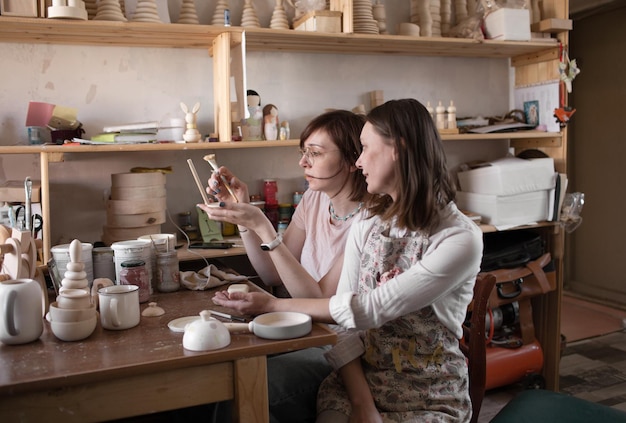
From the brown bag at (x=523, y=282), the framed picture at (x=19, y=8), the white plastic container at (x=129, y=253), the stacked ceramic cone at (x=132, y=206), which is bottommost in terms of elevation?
the brown bag at (x=523, y=282)

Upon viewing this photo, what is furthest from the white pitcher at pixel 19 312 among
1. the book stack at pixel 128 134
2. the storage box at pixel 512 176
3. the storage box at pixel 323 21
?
the storage box at pixel 512 176

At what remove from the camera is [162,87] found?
2.76 metres

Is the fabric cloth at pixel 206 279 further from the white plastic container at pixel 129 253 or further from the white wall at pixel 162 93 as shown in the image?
the white wall at pixel 162 93

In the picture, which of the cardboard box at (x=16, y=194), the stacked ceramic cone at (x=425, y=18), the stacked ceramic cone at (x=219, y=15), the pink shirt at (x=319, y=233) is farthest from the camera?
the stacked ceramic cone at (x=425, y=18)

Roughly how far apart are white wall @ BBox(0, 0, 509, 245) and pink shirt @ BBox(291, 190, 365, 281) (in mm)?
800

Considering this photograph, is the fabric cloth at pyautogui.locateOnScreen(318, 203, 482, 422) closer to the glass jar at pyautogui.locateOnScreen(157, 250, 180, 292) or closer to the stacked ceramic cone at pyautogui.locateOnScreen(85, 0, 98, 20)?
the glass jar at pyautogui.locateOnScreen(157, 250, 180, 292)

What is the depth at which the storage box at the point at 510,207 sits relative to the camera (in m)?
2.96

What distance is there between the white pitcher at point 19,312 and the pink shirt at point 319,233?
3.03 feet

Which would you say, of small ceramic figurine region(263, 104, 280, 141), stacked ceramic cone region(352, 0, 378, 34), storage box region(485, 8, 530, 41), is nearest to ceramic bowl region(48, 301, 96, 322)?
small ceramic figurine region(263, 104, 280, 141)

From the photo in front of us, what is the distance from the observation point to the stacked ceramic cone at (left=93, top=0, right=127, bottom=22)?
92.3 inches

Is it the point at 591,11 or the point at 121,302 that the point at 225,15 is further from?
the point at 591,11

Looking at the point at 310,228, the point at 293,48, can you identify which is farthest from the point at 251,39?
the point at 310,228

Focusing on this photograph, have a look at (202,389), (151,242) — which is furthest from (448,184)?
(151,242)

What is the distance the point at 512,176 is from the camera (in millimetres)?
2971
